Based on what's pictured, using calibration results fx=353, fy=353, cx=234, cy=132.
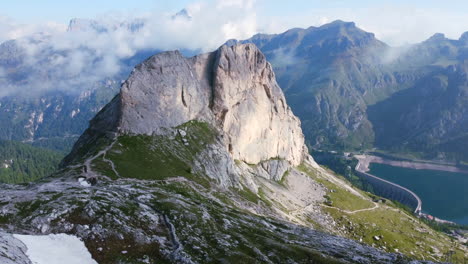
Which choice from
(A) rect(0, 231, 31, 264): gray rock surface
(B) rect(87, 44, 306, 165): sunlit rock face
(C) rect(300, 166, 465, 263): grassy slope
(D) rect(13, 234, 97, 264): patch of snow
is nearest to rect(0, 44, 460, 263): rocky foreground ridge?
(A) rect(0, 231, 31, 264): gray rock surface

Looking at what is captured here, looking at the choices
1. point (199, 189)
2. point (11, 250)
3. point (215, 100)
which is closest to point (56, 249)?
point (11, 250)

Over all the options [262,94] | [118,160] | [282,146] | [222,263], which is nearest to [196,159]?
[118,160]

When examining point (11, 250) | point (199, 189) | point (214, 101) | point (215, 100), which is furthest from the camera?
point (215, 100)

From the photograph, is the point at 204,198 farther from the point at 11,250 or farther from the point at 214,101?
the point at 214,101

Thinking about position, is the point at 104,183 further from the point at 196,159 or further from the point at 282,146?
the point at 282,146

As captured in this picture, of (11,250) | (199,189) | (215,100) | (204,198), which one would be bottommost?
(199,189)

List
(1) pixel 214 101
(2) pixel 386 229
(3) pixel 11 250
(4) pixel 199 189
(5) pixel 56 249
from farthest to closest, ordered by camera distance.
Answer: (2) pixel 386 229
(1) pixel 214 101
(4) pixel 199 189
(5) pixel 56 249
(3) pixel 11 250

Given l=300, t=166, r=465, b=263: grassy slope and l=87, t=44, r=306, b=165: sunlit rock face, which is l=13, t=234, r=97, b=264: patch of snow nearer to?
l=87, t=44, r=306, b=165: sunlit rock face
